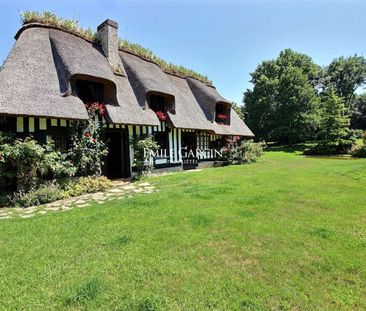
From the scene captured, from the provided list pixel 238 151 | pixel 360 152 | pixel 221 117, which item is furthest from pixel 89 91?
pixel 360 152

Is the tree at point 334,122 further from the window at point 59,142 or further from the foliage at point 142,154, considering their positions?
the window at point 59,142

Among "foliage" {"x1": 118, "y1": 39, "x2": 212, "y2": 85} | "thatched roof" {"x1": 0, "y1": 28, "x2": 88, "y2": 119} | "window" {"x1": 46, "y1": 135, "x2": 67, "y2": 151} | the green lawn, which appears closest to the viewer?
the green lawn

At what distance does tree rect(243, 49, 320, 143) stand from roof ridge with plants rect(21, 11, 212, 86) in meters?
20.4

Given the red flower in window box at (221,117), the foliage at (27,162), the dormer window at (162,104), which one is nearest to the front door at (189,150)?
the dormer window at (162,104)

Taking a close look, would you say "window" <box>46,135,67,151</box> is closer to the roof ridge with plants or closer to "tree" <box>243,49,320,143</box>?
the roof ridge with plants

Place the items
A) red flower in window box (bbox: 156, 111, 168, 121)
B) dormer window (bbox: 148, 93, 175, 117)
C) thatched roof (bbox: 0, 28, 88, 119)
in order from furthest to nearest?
dormer window (bbox: 148, 93, 175, 117), red flower in window box (bbox: 156, 111, 168, 121), thatched roof (bbox: 0, 28, 88, 119)

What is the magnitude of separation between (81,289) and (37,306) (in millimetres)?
463

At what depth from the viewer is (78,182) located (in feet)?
30.6

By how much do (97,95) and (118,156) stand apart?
118 inches

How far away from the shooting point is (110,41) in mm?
12953

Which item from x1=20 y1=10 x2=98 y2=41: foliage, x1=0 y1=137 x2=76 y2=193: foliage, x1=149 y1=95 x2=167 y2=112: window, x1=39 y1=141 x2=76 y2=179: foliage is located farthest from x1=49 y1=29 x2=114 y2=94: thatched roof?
x1=149 y1=95 x2=167 y2=112: window

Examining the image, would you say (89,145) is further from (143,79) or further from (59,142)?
(143,79)

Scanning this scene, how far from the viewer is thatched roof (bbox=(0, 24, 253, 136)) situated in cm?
855

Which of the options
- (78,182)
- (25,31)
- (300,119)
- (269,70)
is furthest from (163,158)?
(269,70)
